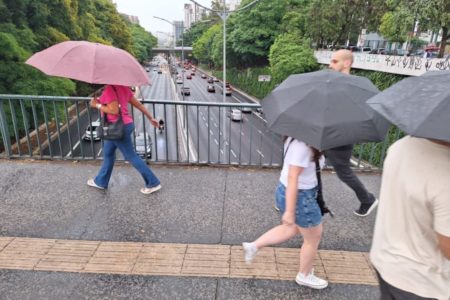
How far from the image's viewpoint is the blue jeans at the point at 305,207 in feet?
7.89

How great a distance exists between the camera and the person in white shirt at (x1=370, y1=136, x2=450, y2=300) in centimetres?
139

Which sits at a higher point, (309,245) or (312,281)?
(309,245)

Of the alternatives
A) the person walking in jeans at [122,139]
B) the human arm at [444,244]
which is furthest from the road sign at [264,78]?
the human arm at [444,244]

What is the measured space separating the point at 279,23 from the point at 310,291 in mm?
39199

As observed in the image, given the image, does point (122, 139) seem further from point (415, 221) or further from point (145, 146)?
point (415, 221)

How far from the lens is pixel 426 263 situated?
154cm

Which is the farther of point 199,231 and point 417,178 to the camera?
point 199,231

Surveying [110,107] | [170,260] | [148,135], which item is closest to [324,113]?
[170,260]

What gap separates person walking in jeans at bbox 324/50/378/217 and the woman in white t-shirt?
3.82 feet

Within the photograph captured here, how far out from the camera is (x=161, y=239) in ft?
11.3

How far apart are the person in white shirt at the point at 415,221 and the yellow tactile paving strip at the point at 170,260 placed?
4.42 ft

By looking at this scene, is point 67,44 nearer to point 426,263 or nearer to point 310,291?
point 310,291

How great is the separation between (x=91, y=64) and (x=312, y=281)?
293cm

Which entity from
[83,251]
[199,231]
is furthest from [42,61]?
[199,231]
